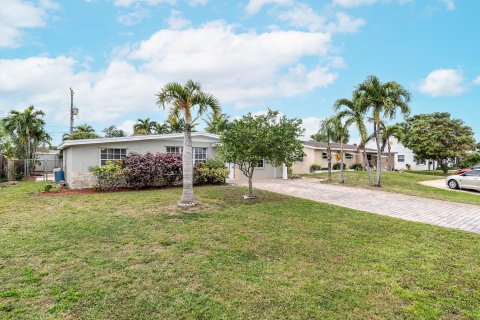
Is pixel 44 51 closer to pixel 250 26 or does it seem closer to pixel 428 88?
pixel 250 26

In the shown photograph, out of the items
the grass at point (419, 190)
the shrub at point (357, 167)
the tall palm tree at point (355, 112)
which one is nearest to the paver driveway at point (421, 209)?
the grass at point (419, 190)

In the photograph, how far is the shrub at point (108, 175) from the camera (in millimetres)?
13312

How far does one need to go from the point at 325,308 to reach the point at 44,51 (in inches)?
785

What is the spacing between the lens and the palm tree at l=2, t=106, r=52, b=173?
23.6m

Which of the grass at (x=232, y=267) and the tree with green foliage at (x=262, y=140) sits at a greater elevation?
the tree with green foliage at (x=262, y=140)

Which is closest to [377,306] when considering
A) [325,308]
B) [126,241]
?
[325,308]

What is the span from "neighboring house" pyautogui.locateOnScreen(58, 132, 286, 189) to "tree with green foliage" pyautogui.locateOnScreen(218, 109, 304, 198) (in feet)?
22.9

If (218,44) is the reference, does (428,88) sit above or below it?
below

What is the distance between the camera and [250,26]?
45.3 ft

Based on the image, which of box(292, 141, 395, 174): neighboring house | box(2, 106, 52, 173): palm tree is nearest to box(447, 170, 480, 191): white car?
box(292, 141, 395, 174): neighboring house

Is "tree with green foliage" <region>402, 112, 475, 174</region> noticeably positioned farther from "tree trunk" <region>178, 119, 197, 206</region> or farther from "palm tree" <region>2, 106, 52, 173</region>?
"palm tree" <region>2, 106, 52, 173</region>

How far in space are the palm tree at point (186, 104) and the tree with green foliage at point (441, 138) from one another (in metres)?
30.3

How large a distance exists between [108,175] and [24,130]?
54.6 ft

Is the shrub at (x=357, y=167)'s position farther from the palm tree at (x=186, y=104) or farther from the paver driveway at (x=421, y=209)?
the palm tree at (x=186, y=104)
